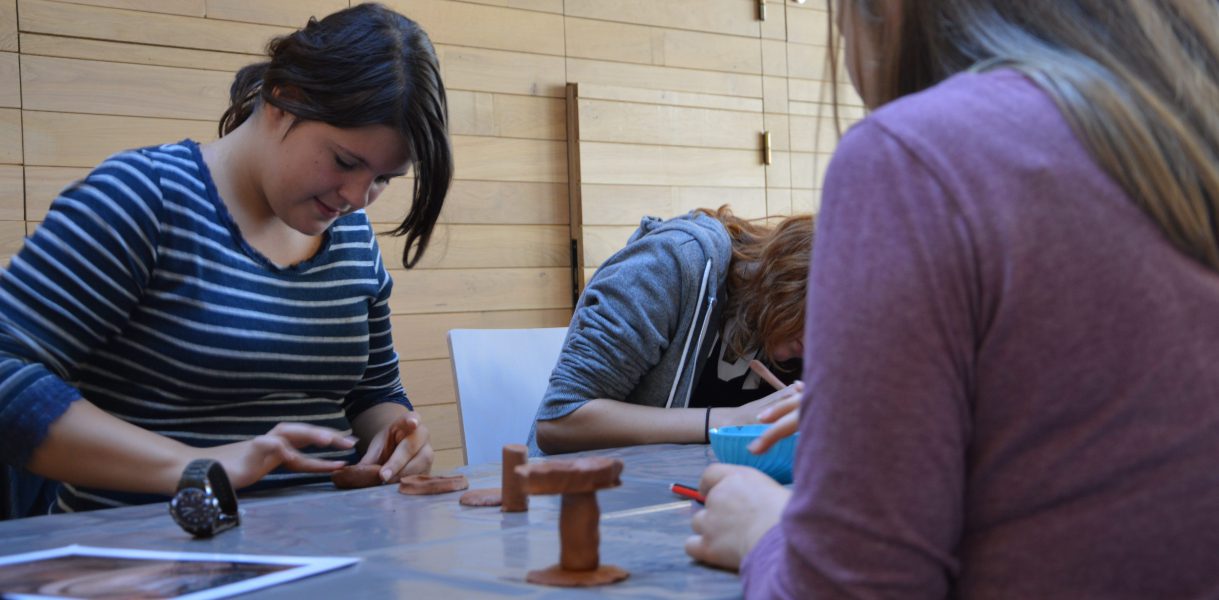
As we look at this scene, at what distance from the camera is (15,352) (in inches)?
52.3

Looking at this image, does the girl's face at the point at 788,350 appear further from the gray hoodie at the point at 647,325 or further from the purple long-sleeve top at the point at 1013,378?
the purple long-sleeve top at the point at 1013,378

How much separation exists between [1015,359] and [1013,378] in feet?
0.04

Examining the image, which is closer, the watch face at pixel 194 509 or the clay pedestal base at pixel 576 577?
the clay pedestal base at pixel 576 577

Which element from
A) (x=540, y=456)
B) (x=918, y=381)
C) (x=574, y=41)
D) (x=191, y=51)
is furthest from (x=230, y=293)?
(x=574, y=41)

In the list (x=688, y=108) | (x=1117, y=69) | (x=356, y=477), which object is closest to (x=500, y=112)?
(x=688, y=108)

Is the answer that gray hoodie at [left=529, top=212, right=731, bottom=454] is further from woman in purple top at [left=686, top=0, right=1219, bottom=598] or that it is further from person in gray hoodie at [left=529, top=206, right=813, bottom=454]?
woman in purple top at [left=686, top=0, right=1219, bottom=598]

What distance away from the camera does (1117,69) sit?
0.68 meters

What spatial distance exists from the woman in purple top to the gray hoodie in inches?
50.0

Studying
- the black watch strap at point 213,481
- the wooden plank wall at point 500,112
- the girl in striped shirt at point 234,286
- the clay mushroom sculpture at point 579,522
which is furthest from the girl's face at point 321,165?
the wooden plank wall at point 500,112

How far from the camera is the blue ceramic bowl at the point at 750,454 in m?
1.30

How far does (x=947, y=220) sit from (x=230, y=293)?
46.5 inches

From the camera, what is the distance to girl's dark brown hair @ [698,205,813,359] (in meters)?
1.92

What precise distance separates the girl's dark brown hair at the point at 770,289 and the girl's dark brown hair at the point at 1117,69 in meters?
1.14

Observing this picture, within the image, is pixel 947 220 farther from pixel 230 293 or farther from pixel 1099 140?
pixel 230 293
